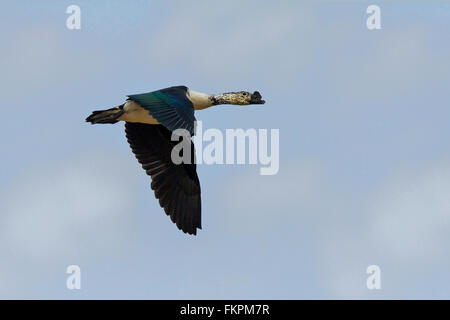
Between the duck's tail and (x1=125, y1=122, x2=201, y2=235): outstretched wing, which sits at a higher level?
the duck's tail

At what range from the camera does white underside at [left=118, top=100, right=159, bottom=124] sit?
2469 centimetres

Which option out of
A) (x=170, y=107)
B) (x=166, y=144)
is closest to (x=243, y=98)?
(x=166, y=144)

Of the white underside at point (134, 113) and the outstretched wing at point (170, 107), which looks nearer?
the outstretched wing at point (170, 107)

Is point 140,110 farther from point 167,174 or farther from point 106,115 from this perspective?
point 167,174

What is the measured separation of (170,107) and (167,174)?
8.95 feet

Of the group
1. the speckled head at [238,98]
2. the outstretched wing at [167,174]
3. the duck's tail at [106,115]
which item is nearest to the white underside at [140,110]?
the duck's tail at [106,115]

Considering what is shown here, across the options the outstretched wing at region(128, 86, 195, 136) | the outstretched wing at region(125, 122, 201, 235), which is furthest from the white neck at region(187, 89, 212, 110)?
the outstretched wing at region(125, 122, 201, 235)

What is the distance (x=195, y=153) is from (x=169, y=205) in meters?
1.29

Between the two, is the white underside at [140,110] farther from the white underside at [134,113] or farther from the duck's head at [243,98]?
the duck's head at [243,98]

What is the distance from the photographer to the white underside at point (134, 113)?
24.7 m

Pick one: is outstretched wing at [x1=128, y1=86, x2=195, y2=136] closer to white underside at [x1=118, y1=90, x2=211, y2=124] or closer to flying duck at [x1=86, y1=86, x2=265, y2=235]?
flying duck at [x1=86, y1=86, x2=265, y2=235]
